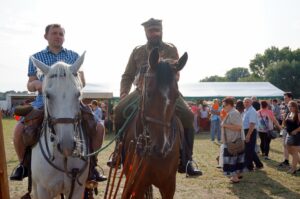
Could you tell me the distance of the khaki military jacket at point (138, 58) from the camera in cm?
571

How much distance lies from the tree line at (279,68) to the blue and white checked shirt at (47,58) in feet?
240

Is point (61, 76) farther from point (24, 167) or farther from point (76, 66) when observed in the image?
point (24, 167)

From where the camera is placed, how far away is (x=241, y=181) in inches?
389

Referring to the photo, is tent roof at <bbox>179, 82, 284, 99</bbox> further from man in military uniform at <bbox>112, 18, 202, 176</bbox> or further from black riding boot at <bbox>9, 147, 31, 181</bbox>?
black riding boot at <bbox>9, 147, 31, 181</bbox>

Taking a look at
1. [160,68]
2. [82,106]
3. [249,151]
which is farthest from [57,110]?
[249,151]

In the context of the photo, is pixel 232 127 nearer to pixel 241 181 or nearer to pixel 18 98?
pixel 241 181

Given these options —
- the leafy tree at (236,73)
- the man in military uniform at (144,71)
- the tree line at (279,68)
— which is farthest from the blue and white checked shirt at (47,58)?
the leafy tree at (236,73)

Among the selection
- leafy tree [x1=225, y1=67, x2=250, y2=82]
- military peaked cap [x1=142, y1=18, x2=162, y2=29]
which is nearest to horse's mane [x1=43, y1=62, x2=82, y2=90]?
military peaked cap [x1=142, y1=18, x2=162, y2=29]

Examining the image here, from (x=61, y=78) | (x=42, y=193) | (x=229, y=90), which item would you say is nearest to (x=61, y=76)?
(x=61, y=78)

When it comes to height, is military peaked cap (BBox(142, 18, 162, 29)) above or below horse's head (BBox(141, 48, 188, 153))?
above

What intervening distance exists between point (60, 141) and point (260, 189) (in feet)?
22.5

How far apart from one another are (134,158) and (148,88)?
42.3 inches

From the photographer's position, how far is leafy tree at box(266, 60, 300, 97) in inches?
2926

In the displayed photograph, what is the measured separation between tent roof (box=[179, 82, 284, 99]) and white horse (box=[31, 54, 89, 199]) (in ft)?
82.6
